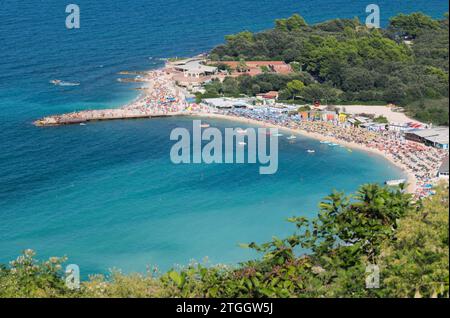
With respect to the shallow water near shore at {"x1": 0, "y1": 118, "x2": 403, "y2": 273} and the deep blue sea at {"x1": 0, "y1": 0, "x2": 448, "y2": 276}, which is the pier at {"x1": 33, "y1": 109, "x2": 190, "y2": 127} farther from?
the shallow water near shore at {"x1": 0, "y1": 118, "x2": 403, "y2": 273}

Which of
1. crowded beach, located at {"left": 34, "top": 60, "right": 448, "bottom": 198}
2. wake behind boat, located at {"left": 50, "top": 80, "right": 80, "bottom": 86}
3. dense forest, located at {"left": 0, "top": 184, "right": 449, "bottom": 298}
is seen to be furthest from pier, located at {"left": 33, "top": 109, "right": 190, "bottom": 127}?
dense forest, located at {"left": 0, "top": 184, "right": 449, "bottom": 298}

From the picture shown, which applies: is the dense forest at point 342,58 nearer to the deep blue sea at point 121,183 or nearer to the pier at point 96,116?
→ the pier at point 96,116

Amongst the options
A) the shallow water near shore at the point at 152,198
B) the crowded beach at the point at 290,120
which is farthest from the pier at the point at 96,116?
the shallow water near shore at the point at 152,198

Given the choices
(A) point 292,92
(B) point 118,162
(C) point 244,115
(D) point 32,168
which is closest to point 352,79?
(A) point 292,92

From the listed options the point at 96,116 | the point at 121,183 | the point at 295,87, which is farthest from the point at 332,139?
the point at 96,116

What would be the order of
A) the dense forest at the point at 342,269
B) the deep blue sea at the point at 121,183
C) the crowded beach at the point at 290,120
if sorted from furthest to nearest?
the crowded beach at the point at 290,120 → the deep blue sea at the point at 121,183 → the dense forest at the point at 342,269

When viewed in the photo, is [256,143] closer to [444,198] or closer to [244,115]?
[244,115]
